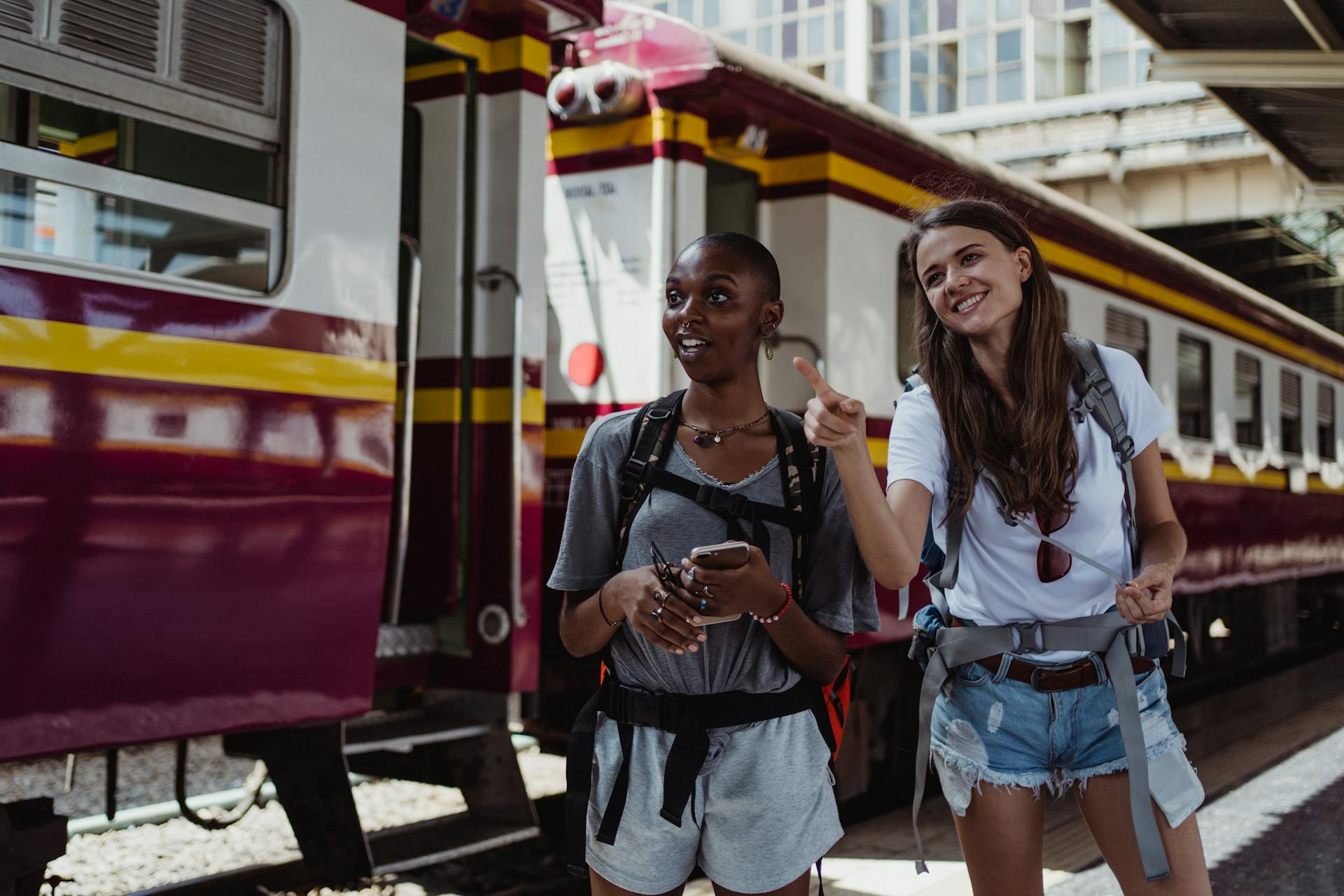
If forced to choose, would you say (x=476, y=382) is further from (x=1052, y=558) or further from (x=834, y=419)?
(x=834, y=419)

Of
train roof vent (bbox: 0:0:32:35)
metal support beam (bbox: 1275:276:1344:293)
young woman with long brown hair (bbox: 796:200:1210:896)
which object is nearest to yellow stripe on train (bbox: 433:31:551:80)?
train roof vent (bbox: 0:0:32:35)

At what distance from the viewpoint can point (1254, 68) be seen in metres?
6.73

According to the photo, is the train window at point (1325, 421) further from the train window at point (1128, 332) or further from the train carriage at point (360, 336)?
the train carriage at point (360, 336)

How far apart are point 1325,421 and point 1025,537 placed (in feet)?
40.7

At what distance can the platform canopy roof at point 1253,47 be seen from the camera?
251 inches

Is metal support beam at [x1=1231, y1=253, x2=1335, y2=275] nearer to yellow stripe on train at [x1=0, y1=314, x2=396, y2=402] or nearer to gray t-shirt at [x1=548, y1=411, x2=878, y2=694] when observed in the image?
yellow stripe on train at [x1=0, y1=314, x2=396, y2=402]

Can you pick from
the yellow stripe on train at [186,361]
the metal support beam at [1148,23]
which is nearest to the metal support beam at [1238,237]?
the metal support beam at [1148,23]

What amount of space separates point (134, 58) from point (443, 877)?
3048 mm

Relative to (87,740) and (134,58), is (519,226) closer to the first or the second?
(134,58)

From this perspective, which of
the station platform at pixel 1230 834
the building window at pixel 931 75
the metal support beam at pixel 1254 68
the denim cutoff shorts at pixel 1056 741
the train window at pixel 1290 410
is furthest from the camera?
the building window at pixel 931 75

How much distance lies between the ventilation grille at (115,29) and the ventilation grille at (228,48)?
88 millimetres

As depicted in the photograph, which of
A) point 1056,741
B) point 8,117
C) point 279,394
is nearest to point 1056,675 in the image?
point 1056,741

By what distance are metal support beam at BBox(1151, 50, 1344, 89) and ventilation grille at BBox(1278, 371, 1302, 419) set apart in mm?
5270

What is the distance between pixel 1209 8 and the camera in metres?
6.48
